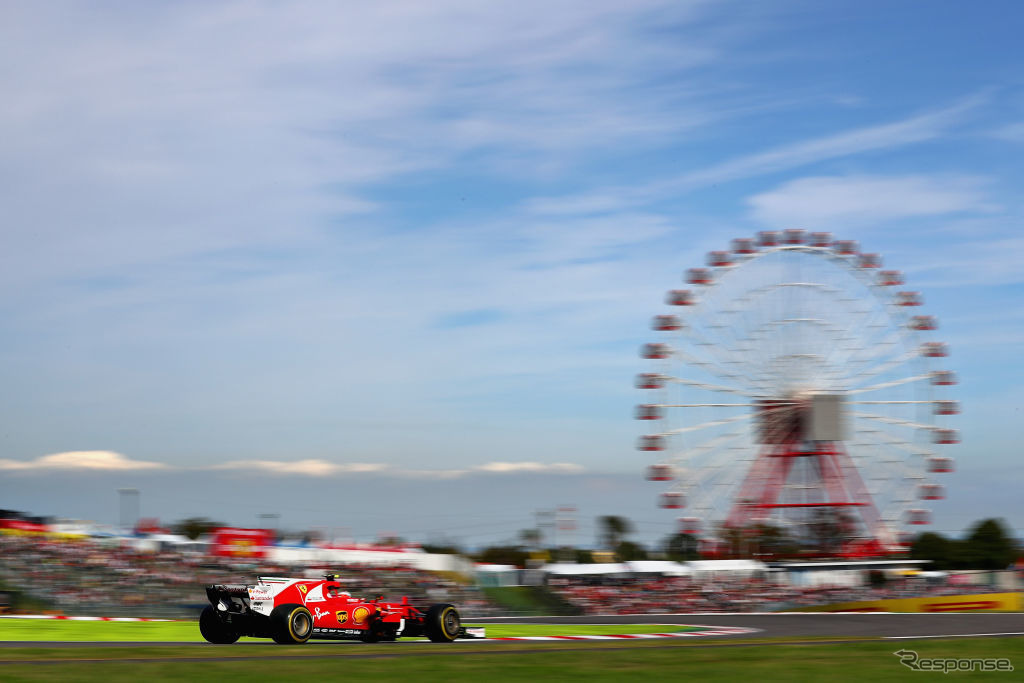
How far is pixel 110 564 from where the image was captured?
3566 cm

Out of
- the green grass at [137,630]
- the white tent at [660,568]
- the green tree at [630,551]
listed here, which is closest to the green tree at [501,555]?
the green tree at [630,551]

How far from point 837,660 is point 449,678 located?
23.1 ft

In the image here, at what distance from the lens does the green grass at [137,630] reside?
23438mm

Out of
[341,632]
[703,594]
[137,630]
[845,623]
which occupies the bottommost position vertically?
[845,623]

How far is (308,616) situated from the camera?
20031 mm

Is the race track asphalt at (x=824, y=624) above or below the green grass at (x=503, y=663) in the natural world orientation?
below

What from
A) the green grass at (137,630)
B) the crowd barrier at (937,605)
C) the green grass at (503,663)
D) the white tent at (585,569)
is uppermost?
the white tent at (585,569)

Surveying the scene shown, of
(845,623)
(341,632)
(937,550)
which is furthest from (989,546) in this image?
(341,632)

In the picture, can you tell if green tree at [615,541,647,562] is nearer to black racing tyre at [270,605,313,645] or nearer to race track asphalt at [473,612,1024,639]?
race track asphalt at [473,612,1024,639]

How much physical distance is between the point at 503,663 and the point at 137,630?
13.2 metres

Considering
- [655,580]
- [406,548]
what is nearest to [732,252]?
[655,580]

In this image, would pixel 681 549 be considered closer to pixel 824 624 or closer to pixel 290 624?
pixel 824 624

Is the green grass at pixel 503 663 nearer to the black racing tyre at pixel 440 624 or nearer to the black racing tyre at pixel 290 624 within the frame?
the black racing tyre at pixel 290 624

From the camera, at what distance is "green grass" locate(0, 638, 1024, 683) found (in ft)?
48.1
